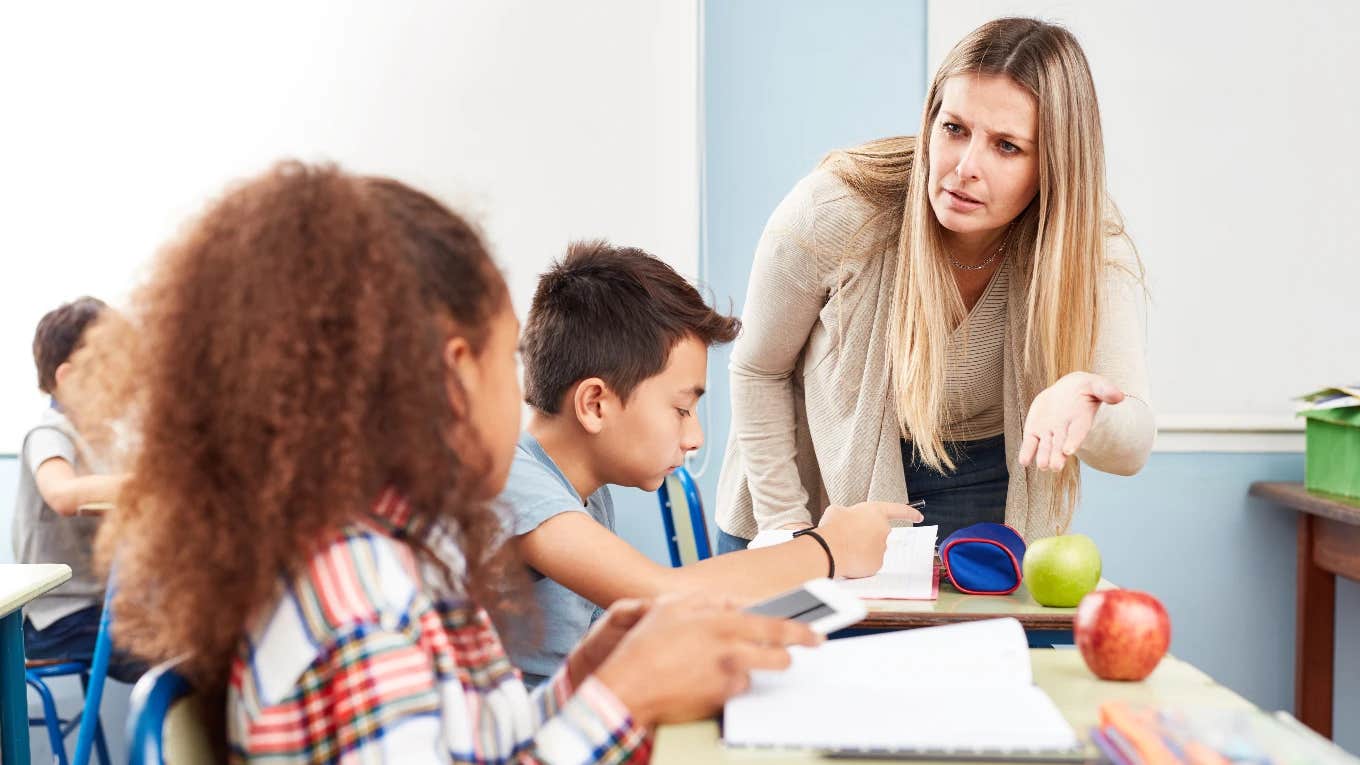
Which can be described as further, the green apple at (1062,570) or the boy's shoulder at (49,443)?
the boy's shoulder at (49,443)

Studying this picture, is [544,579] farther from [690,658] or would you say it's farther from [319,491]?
[319,491]

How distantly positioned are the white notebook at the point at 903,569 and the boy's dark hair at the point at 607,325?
0.26m

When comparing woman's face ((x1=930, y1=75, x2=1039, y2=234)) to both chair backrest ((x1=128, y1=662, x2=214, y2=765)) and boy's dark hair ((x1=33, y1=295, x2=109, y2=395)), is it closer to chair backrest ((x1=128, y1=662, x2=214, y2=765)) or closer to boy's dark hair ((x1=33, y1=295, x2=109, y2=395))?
chair backrest ((x1=128, y1=662, x2=214, y2=765))

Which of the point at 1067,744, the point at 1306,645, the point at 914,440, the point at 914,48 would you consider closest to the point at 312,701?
the point at 1067,744

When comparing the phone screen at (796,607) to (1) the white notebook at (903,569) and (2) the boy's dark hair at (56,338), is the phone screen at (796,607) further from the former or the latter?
(2) the boy's dark hair at (56,338)

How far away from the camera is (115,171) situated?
2.87m

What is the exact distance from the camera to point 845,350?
1750 mm

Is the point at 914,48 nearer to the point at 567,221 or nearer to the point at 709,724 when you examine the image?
the point at 567,221

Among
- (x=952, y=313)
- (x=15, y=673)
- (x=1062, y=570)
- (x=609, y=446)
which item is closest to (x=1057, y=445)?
(x=1062, y=570)

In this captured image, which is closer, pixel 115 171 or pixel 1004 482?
pixel 1004 482

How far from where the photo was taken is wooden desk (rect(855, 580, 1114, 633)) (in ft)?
4.24

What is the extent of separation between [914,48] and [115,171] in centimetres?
181

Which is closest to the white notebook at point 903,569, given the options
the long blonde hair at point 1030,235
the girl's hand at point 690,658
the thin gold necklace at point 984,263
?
the long blonde hair at point 1030,235

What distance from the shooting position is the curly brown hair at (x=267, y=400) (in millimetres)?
725
